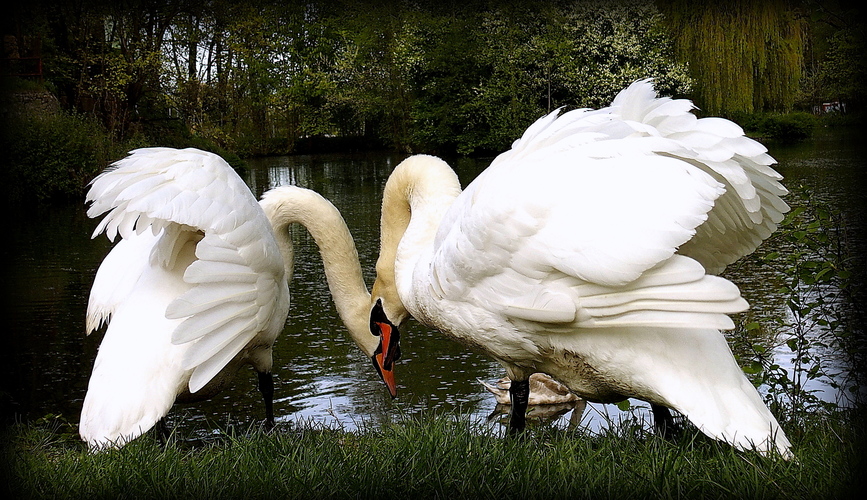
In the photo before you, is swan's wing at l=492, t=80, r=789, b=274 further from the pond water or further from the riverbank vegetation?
the riverbank vegetation

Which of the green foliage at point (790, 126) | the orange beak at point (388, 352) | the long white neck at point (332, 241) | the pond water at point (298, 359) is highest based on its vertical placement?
the green foliage at point (790, 126)

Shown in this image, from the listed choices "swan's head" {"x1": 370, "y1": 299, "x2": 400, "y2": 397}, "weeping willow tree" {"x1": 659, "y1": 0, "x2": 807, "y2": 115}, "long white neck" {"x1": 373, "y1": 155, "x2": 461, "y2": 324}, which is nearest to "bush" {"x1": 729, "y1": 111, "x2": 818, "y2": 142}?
"weeping willow tree" {"x1": 659, "y1": 0, "x2": 807, "y2": 115}

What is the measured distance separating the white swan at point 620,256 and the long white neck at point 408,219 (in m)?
0.49

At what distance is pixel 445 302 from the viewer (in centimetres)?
383

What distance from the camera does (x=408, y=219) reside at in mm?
5246

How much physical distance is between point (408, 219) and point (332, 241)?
49cm

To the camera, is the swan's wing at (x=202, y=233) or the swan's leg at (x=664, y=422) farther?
the swan's leg at (x=664, y=422)

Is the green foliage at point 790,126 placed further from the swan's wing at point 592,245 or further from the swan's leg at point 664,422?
the swan's wing at point 592,245

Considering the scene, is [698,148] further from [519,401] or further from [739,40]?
[739,40]

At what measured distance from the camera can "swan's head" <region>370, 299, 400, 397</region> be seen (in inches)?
193

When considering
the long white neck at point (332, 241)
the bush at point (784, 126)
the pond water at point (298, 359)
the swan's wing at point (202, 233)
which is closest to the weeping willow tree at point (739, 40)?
the pond water at point (298, 359)

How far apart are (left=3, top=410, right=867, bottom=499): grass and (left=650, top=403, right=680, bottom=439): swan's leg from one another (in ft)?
0.72

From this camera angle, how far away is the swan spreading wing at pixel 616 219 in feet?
9.58

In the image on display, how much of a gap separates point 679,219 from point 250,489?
5.49 feet
